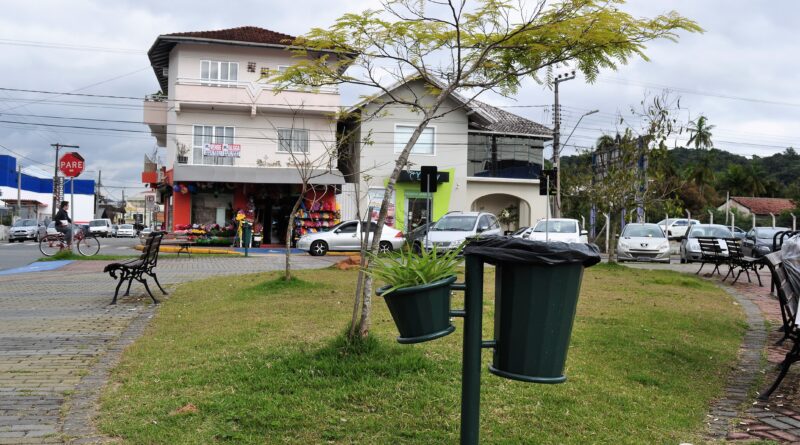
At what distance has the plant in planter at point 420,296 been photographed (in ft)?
11.2

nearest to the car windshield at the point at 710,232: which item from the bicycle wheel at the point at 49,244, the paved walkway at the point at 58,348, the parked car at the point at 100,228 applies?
the paved walkway at the point at 58,348

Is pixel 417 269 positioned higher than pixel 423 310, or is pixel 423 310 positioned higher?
pixel 417 269

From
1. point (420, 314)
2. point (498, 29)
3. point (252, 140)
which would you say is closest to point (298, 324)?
point (498, 29)

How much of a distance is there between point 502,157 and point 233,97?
49.9 ft

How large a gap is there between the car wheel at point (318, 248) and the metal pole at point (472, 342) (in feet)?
75.4

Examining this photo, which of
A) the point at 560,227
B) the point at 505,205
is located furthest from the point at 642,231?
the point at 505,205

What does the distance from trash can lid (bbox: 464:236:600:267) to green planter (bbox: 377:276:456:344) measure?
224 millimetres

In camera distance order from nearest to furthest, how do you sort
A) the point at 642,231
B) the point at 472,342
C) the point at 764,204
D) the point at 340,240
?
the point at 472,342, the point at 642,231, the point at 340,240, the point at 764,204

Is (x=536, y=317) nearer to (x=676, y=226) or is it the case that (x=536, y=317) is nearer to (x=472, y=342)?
(x=472, y=342)

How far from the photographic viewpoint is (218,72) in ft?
111

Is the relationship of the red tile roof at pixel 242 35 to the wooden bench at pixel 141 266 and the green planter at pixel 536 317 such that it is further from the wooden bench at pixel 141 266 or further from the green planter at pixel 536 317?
the green planter at pixel 536 317

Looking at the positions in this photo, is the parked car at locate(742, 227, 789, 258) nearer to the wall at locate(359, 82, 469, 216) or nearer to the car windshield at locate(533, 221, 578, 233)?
the car windshield at locate(533, 221, 578, 233)

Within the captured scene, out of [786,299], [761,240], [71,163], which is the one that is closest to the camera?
[786,299]

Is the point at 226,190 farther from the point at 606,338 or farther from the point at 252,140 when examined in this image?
the point at 606,338
